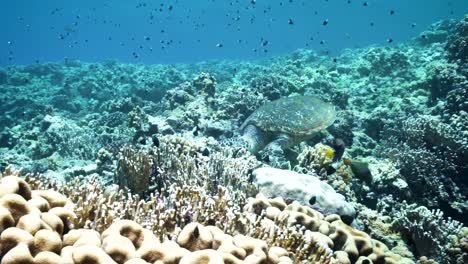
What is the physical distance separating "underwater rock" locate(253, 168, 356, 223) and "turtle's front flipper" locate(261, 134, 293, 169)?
1807 millimetres

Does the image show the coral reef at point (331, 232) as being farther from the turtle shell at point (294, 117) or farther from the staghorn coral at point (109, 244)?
the turtle shell at point (294, 117)

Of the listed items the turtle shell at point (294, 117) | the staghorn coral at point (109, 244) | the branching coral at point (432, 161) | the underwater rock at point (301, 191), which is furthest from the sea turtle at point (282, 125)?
the staghorn coral at point (109, 244)

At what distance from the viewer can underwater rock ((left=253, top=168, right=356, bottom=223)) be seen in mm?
5934

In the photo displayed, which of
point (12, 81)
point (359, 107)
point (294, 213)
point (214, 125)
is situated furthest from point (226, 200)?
point (12, 81)

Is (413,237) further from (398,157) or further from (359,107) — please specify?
(359,107)

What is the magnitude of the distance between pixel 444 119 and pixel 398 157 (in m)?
3.62

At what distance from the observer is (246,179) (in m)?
5.89

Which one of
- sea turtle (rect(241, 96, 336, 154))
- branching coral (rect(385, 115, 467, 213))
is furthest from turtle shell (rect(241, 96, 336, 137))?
branching coral (rect(385, 115, 467, 213))

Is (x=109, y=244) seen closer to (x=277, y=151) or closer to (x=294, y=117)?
(x=277, y=151)

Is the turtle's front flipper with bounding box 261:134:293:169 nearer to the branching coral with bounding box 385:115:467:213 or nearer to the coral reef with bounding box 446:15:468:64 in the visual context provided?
the branching coral with bounding box 385:115:467:213

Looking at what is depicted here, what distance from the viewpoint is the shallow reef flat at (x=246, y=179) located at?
3020 mm

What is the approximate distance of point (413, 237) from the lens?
655 cm

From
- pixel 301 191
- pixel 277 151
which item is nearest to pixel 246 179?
pixel 301 191

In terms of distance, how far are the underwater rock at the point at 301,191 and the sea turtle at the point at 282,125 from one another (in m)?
2.53
